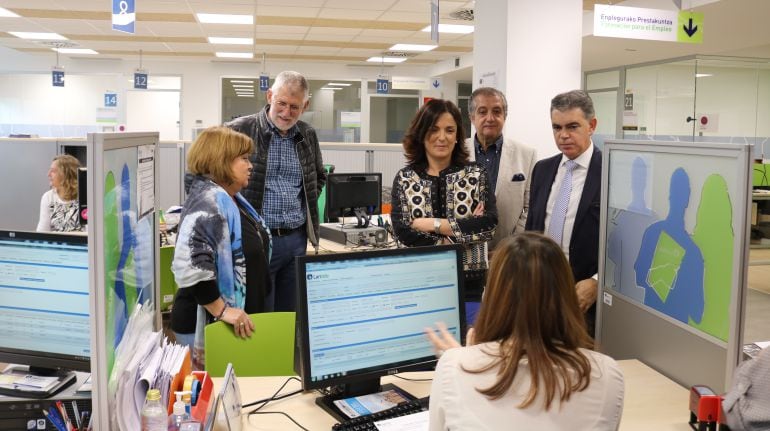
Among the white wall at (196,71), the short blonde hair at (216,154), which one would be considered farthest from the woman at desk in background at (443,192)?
the white wall at (196,71)

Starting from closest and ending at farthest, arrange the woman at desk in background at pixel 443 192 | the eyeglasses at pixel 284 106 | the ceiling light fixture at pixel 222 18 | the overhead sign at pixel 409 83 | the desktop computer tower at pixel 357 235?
the woman at desk in background at pixel 443 192, the eyeglasses at pixel 284 106, the desktop computer tower at pixel 357 235, the ceiling light fixture at pixel 222 18, the overhead sign at pixel 409 83

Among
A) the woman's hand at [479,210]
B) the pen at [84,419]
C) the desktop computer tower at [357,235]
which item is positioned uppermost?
the woman's hand at [479,210]

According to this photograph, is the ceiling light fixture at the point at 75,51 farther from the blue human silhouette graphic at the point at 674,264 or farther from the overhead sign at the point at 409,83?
the blue human silhouette graphic at the point at 674,264

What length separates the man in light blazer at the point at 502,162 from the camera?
3146 mm

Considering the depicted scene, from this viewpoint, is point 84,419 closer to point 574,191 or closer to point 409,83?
point 574,191

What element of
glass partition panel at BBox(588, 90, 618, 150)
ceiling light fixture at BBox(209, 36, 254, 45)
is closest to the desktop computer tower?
ceiling light fixture at BBox(209, 36, 254, 45)

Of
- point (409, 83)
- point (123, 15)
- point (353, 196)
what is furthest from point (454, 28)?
point (353, 196)

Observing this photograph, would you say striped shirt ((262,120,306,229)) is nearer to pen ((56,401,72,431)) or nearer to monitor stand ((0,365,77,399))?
monitor stand ((0,365,77,399))

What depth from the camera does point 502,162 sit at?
10.5 feet

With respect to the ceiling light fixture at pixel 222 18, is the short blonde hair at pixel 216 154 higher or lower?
lower

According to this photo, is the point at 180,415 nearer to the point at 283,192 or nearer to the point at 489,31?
the point at 283,192

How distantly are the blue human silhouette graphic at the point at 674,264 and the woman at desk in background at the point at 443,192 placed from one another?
0.73 metres

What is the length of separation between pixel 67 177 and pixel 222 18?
4826 millimetres

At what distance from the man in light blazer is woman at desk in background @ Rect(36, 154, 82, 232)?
9.60 feet
